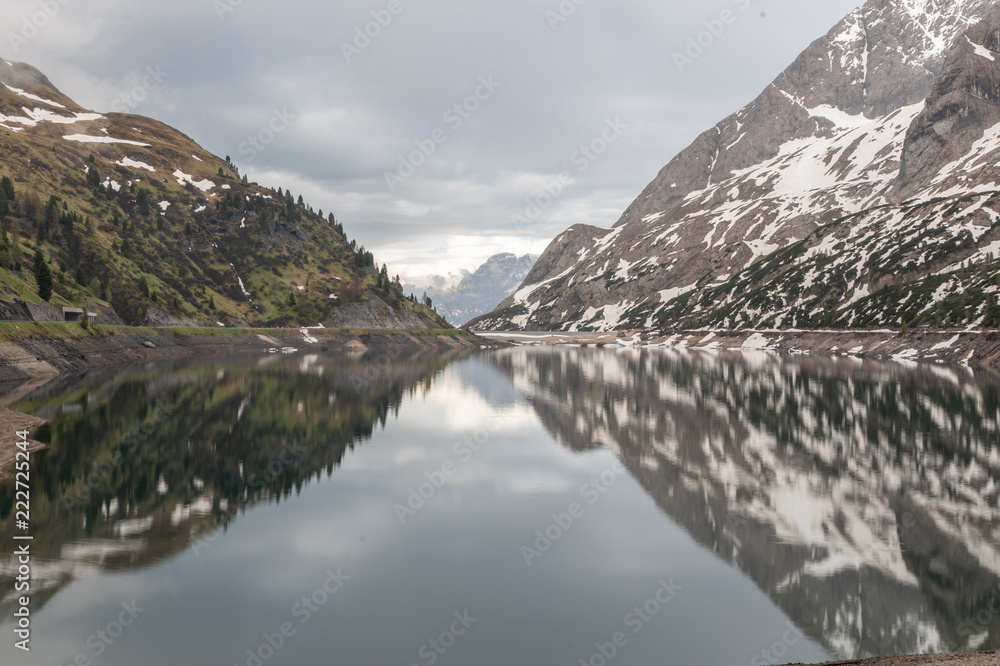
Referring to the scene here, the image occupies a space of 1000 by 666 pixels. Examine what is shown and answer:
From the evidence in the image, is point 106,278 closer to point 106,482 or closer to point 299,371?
point 299,371

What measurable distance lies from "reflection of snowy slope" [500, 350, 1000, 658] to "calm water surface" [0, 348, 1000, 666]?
142mm

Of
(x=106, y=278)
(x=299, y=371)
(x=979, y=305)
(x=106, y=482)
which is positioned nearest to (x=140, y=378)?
(x=299, y=371)

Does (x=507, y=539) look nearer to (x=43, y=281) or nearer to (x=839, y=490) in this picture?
(x=839, y=490)

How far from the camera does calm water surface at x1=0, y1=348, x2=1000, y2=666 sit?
15914mm

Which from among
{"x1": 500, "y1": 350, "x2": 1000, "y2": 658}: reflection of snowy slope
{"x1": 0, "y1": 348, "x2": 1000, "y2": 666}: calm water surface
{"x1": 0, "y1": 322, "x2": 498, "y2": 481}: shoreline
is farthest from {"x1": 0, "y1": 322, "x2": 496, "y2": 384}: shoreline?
{"x1": 500, "y1": 350, "x2": 1000, "y2": 658}: reflection of snowy slope

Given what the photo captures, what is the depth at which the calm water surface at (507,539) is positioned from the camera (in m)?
15.9

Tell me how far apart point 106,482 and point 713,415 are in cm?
4444

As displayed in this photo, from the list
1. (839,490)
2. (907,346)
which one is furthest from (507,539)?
(907,346)

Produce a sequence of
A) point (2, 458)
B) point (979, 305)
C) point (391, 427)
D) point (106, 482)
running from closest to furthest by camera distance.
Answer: point (106, 482) < point (2, 458) < point (391, 427) < point (979, 305)

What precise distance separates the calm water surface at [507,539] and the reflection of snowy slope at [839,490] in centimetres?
14

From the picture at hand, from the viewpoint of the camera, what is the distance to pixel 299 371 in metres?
100

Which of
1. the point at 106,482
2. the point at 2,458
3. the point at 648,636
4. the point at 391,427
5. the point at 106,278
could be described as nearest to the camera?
the point at 648,636

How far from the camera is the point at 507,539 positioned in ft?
78.8

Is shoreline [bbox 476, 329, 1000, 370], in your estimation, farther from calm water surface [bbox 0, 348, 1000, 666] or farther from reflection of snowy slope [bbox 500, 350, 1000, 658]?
calm water surface [bbox 0, 348, 1000, 666]
